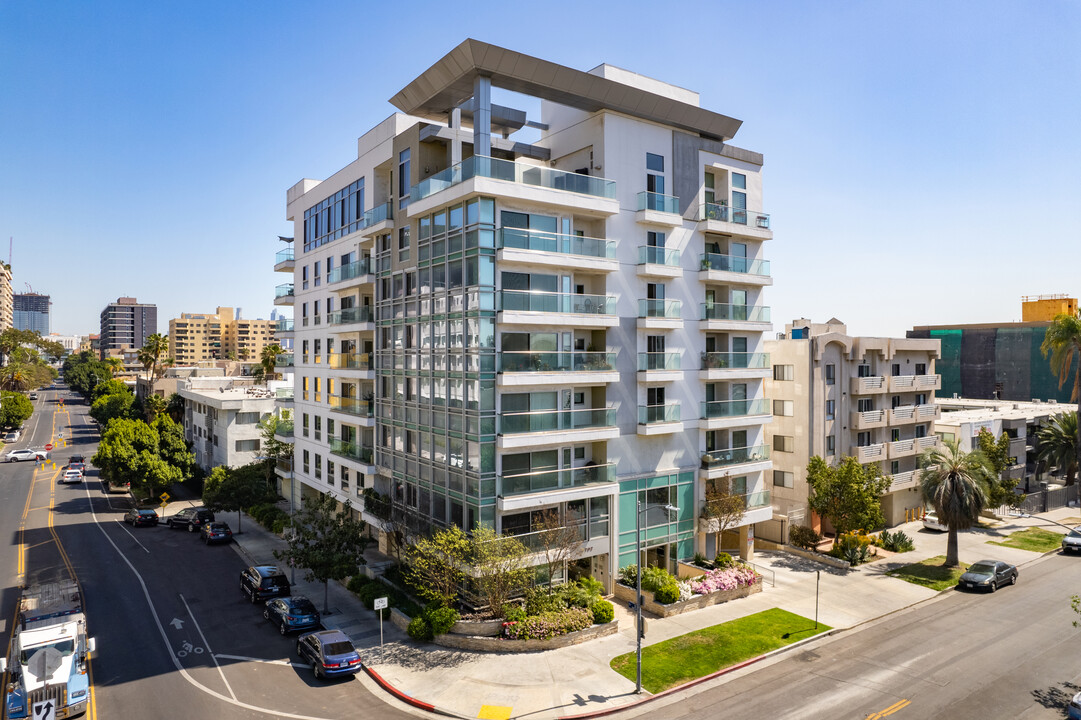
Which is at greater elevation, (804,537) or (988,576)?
(804,537)

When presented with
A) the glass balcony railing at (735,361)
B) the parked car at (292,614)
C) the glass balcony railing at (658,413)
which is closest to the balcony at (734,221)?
the glass balcony railing at (735,361)

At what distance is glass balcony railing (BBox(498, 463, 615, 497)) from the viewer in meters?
27.7

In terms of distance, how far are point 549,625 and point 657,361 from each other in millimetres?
13831

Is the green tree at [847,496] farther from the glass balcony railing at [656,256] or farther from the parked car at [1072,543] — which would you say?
the glass balcony railing at [656,256]

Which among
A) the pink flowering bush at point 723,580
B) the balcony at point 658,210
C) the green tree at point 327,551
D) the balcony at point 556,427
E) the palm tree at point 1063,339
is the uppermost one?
the balcony at point 658,210

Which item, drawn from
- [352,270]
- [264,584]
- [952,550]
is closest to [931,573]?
[952,550]

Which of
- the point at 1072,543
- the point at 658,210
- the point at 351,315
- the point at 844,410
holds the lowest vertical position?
the point at 1072,543

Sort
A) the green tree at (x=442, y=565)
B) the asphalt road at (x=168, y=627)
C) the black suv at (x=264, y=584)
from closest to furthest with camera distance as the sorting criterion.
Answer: the asphalt road at (x=168, y=627) → the green tree at (x=442, y=565) → the black suv at (x=264, y=584)

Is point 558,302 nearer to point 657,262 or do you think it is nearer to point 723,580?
point 657,262

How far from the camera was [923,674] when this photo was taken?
2367 centimetres

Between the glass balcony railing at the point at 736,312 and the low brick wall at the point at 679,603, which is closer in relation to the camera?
the low brick wall at the point at 679,603

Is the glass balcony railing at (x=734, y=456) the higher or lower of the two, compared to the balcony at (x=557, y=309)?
lower

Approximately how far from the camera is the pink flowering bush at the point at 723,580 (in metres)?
30.8

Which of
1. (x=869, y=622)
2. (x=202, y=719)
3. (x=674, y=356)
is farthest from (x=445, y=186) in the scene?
(x=869, y=622)
